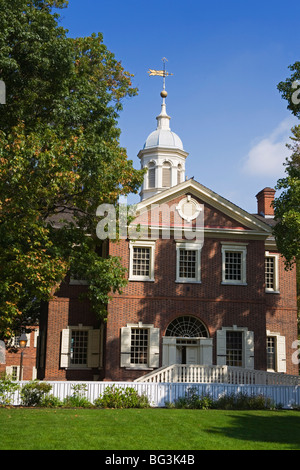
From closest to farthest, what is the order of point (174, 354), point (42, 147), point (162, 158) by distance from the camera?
point (42, 147)
point (174, 354)
point (162, 158)

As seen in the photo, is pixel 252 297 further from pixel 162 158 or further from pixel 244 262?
pixel 162 158

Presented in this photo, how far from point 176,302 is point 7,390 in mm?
9807

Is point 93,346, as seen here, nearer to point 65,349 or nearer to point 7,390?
point 65,349

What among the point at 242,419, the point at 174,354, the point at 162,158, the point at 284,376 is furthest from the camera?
the point at 162,158

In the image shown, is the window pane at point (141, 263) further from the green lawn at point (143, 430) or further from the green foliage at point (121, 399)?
the green lawn at point (143, 430)

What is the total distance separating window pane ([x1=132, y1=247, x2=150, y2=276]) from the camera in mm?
27688

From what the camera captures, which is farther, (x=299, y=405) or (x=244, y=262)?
(x=244, y=262)

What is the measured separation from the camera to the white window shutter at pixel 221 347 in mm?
27089

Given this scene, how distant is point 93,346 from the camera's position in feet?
91.2

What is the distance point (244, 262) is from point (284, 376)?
6458 millimetres

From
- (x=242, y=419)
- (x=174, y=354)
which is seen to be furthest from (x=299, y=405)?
(x=174, y=354)

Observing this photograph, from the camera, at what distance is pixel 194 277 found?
28062mm

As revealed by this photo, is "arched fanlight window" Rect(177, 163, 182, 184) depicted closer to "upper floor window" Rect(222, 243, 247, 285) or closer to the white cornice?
the white cornice

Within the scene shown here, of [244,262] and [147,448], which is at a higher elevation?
[244,262]
